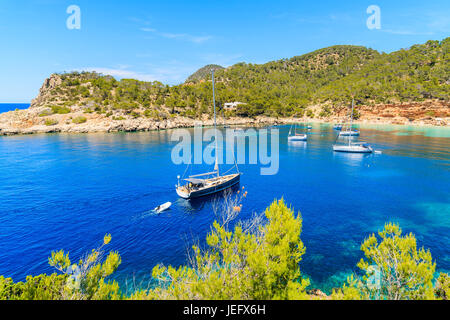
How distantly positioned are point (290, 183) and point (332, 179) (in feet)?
31.2

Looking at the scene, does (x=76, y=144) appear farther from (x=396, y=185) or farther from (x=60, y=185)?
(x=396, y=185)

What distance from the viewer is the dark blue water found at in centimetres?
2266

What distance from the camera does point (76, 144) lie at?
84.1 metres

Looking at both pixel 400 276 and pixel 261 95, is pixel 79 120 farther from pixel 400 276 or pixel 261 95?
pixel 400 276

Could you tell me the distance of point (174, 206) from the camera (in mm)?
33656

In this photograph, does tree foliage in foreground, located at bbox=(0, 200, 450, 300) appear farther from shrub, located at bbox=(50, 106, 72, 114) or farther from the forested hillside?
shrub, located at bbox=(50, 106, 72, 114)

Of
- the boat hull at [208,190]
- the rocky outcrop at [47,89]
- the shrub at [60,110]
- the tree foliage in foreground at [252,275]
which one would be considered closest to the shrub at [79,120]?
the shrub at [60,110]

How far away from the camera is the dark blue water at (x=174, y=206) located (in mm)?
22656

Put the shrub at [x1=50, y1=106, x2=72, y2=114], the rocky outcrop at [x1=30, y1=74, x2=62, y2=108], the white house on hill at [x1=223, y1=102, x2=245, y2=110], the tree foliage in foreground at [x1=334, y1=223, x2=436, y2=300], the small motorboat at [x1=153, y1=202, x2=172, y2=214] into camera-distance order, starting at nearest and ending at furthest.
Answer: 1. the tree foliage in foreground at [x1=334, y1=223, x2=436, y2=300]
2. the small motorboat at [x1=153, y1=202, x2=172, y2=214]
3. the shrub at [x1=50, y1=106, x2=72, y2=114]
4. the rocky outcrop at [x1=30, y1=74, x2=62, y2=108]
5. the white house on hill at [x1=223, y1=102, x2=245, y2=110]

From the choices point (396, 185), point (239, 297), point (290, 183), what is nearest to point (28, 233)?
point (239, 297)

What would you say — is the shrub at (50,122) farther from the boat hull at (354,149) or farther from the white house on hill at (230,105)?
the boat hull at (354,149)

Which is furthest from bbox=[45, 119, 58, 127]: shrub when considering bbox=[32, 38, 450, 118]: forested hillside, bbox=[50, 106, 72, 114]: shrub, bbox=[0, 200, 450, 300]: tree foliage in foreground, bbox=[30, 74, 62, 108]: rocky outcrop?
bbox=[0, 200, 450, 300]: tree foliage in foreground

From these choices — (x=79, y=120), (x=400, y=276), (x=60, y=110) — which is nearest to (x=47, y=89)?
(x=60, y=110)

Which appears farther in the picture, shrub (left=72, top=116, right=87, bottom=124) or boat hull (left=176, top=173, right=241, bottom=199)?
shrub (left=72, top=116, right=87, bottom=124)
